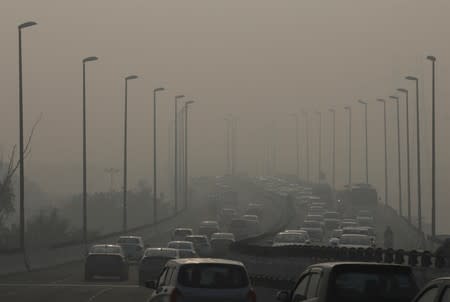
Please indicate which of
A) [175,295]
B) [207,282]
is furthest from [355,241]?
[175,295]

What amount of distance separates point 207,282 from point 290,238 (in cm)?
4695

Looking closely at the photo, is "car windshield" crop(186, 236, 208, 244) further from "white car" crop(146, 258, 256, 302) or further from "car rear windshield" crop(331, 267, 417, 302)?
"car rear windshield" crop(331, 267, 417, 302)

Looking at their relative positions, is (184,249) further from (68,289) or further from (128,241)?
(68,289)

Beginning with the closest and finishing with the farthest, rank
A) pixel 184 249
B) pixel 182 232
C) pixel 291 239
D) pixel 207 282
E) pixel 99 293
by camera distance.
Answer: pixel 207 282, pixel 99 293, pixel 184 249, pixel 291 239, pixel 182 232

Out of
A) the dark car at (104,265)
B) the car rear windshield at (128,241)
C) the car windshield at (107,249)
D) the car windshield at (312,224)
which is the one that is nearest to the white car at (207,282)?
the dark car at (104,265)

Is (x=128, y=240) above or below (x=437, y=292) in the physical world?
below

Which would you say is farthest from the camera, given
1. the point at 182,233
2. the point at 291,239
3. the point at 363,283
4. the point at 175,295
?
the point at 182,233

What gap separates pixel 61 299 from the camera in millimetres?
38344

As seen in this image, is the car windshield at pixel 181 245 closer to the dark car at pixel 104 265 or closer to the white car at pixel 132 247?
the dark car at pixel 104 265

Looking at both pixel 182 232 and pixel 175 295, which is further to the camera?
pixel 182 232

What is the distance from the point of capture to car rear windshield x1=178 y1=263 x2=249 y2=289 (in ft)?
75.5

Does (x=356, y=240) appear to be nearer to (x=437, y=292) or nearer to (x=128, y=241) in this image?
(x=128, y=241)

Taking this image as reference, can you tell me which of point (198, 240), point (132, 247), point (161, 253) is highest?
point (161, 253)

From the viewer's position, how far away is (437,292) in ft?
44.5
